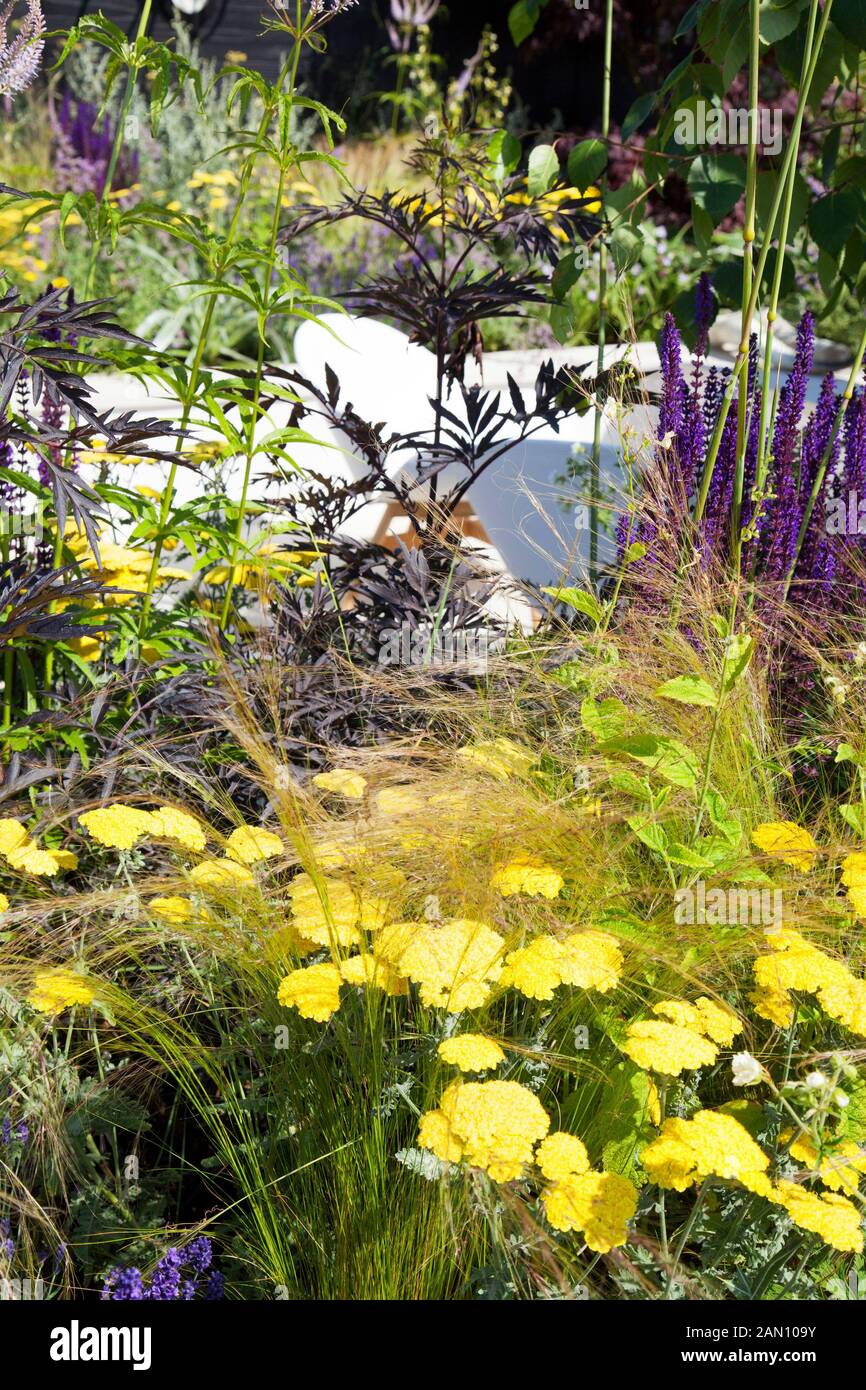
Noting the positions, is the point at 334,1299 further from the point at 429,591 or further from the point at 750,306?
the point at 750,306

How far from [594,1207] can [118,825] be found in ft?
2.23

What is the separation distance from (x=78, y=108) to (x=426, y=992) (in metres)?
7.14

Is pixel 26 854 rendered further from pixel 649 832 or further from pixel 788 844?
pixel 788 844

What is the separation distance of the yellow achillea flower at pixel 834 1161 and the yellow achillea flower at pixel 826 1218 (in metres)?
0.03

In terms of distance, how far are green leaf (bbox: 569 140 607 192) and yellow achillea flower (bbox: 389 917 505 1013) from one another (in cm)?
138

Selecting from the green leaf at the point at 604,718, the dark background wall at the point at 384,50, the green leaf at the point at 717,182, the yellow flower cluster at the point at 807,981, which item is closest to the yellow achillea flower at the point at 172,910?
the green leaf at the point at 604,718

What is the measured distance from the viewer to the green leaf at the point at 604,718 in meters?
1.47

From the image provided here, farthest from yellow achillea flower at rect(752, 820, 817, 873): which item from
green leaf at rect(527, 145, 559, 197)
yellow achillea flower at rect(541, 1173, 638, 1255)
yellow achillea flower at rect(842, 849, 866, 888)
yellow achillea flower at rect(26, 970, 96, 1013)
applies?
green leaf at rect(527, 145, 559, 197)

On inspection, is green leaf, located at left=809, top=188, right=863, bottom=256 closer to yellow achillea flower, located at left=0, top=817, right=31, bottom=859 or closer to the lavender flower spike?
the lavender flower spike

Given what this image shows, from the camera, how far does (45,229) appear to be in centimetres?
620

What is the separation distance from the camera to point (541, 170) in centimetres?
213

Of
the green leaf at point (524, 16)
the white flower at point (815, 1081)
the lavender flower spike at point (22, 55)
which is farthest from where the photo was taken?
the green leaf at point (524, 16)

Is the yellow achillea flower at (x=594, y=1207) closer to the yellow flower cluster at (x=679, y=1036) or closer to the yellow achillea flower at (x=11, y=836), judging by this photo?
the yellow flower cluster at (x=679, y=1036)
